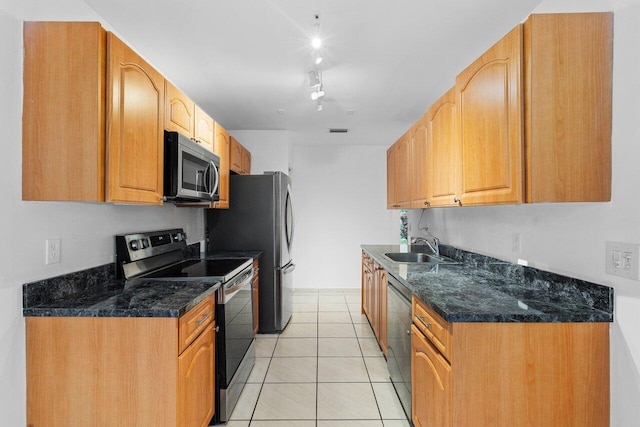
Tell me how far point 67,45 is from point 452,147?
6.73 ft

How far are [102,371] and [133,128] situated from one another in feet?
3.64

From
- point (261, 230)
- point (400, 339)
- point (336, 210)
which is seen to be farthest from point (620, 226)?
point (336, 210)

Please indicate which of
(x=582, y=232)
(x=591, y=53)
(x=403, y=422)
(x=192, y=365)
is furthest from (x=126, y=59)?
(x=403, y=422)

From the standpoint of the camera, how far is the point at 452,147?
215cm

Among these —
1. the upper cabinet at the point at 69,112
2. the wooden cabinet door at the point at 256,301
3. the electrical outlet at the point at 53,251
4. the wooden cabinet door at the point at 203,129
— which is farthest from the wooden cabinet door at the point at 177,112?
the wooden cabinet door at the point at 256,301

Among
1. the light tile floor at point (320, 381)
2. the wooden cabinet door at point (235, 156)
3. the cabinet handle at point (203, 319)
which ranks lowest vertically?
the light tile floor at point (320, 381)

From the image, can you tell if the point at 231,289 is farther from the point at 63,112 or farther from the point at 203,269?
the point at 63,112

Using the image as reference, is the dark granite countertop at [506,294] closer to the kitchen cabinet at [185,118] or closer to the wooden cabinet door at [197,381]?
the wooden cabinet door at [197,381]

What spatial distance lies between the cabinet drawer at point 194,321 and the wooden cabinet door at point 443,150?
62.5 inches

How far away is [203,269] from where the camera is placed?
2457mm

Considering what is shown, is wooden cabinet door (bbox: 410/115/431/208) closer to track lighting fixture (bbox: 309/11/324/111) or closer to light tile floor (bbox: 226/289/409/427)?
track lighting fixture (bbox: 309/11/324/111)

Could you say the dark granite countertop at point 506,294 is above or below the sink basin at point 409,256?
above

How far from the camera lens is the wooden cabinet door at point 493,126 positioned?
1436 mm

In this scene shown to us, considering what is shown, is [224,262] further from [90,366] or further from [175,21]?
[175,21]
